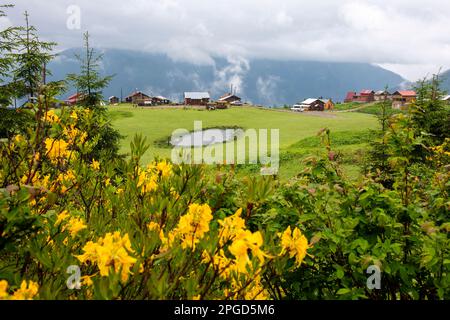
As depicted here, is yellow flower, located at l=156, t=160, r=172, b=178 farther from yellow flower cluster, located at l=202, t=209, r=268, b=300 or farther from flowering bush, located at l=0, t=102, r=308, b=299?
yellow flower cluster, located at l=202, t=209, r=268, b=300

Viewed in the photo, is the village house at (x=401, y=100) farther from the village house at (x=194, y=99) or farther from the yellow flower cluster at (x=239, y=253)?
the village house at (x=194, y=99)

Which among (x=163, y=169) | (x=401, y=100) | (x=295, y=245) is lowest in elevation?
(x=295, y=245)

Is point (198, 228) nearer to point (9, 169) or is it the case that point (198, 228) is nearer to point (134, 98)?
point (9, 169)

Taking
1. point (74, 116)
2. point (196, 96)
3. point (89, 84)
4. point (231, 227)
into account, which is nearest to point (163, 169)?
point (231, 227)

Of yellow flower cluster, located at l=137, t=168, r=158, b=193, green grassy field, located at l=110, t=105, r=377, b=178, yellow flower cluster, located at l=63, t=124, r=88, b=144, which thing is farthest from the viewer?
green grassy field, located at l=110, t=105, r=377, b=178

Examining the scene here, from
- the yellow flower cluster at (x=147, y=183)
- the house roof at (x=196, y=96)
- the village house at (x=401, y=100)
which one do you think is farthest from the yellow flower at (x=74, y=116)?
the house roof at (x=196, y=96)

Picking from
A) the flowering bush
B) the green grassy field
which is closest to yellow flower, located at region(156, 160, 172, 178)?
the flowering bush

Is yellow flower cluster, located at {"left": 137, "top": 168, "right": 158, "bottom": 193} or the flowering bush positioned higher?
yellow flower cluster, located at {"left": 137, "top": 168, "right": 158, "bottom": 193}

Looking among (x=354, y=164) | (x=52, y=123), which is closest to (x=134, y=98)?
(x=354, y=164)

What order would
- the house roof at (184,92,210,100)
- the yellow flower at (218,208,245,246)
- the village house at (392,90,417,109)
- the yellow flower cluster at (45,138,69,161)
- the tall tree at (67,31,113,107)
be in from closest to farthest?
1. the yellow flower at (218,208,245,246)
2. the yellow flower cluster at (45,138,69,161)
3. the village house at (392,90,417,109)
4. the tall tree at (67,31,113,107)
5. the house roof at (184,92,210,100)

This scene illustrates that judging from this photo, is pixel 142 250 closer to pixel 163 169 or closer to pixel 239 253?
pixel 239 253

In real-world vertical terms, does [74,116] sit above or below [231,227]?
above

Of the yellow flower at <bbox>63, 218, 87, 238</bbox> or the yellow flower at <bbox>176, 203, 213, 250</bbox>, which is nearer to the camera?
the yellow flower at <bbox>176, 203, 213, 250</bbox>

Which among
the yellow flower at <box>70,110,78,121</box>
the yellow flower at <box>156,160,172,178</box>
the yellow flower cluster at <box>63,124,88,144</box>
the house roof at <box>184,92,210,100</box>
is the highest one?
the house roof at <box>184,92,210,100</box>
